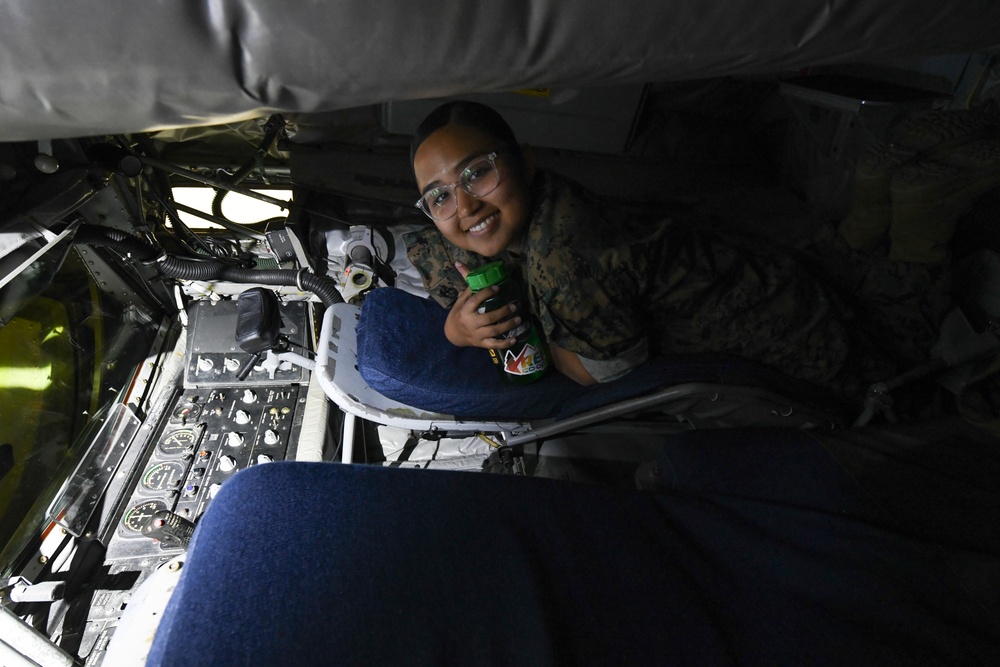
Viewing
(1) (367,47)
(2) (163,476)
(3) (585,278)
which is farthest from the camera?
(2) (163,476)

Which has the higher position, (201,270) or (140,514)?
(201,270)

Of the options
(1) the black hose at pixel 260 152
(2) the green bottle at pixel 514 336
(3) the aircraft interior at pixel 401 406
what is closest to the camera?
(3) the aircraft interior at pixel 401 406

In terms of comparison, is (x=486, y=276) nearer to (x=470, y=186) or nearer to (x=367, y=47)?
(x=470, y=186)

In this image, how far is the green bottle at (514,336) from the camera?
53.9 inches

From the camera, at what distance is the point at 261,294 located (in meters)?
1.86

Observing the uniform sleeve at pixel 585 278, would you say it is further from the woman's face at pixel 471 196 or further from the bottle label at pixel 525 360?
the bottle label at pixel 525 360

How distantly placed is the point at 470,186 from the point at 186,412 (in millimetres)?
1286

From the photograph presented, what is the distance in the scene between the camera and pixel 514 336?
1.51 metres

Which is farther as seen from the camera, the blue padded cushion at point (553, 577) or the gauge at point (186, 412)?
the gauge at point (186, 412)

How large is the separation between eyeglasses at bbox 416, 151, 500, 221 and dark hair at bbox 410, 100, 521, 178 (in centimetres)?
7

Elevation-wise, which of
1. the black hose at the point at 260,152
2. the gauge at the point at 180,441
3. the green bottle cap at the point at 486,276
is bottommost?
the gauge at the point at 180,441

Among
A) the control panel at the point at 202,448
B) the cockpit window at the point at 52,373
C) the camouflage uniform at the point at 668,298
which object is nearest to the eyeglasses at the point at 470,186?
the camouflage uniform at the point at 668,298

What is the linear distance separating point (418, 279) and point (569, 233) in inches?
49.0

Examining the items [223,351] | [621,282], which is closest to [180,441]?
[223,351]
